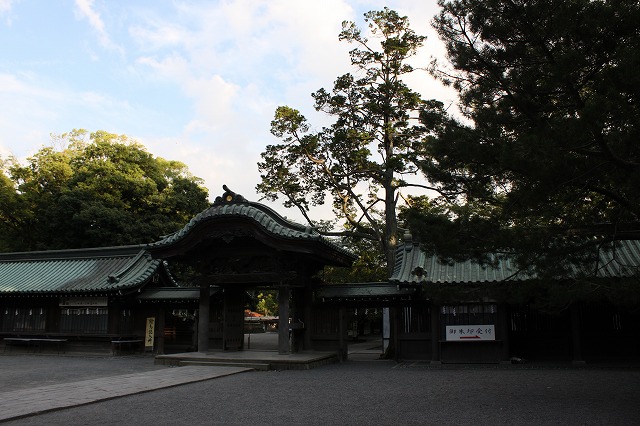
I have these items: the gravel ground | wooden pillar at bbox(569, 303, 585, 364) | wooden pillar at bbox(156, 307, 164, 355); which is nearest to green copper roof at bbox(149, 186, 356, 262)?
the gravel ground

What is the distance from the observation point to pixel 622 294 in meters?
8.00

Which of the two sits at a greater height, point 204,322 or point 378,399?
point 204,322

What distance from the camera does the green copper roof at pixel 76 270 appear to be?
68.2 ft

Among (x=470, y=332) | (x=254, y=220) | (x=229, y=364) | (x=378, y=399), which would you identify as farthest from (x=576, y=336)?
(x=229, y=364)

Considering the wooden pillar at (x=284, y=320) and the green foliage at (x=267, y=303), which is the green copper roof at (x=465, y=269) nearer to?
the wooden pillar at (x=284, y=320)

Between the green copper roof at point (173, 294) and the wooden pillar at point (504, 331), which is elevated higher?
the green copper roof at point (173, 294)

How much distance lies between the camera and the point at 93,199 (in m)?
32.8

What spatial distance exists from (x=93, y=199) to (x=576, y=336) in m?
28.7

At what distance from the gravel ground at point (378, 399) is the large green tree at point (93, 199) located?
1784cm

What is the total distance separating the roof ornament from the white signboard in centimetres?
780

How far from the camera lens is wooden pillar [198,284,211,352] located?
1709cm

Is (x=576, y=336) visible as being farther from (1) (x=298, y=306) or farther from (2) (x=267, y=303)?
(2) (x=267, y=303)

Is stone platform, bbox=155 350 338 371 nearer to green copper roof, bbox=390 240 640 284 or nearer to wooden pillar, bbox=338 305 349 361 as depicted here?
wooden pillar, bbox=338 305 349 361

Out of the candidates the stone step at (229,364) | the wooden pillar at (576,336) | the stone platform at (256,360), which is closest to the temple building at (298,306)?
the wooden pillar at (576,336)
